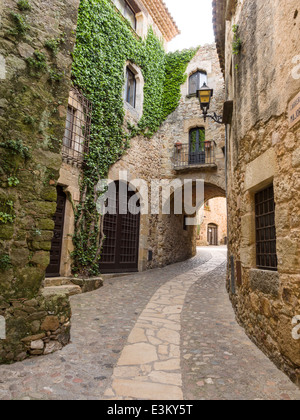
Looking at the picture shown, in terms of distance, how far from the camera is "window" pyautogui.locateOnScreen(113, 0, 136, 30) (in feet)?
30.7

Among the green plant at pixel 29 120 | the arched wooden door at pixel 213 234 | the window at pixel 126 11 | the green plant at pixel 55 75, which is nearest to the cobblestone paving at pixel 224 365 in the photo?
the green plant at pixel 29 120

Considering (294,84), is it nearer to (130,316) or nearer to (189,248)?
(130,316)

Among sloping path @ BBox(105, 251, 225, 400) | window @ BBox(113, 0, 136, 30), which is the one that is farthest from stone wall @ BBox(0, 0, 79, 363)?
window @ BBox(113, 0, 136, 30)

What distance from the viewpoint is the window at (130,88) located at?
9.48m

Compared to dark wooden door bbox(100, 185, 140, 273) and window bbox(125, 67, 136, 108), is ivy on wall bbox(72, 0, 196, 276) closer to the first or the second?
window bbox(125, 67, 136, 108)

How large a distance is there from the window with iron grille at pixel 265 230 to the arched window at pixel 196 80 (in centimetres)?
956

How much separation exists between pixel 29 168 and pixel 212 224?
83.0 ft

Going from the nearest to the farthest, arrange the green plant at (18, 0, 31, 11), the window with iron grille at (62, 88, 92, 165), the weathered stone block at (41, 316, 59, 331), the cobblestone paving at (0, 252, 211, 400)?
the cobblestone paving at (0, 252, 211, 400), the weathered stone block at (41, 316, 59, 331), the green plant at (18, 0, 31, 11), the window with iron grille at (62, 88, 92, 165)

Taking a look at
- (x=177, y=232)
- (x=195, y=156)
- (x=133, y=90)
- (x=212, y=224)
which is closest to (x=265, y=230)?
(x=195, y=156)

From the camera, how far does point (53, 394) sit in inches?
82.0

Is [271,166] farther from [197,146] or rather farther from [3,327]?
[197,146]

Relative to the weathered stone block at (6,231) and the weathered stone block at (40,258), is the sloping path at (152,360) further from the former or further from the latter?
the weathered stone block at (6,231)

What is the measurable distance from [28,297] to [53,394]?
3.47 feet

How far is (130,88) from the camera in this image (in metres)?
9.67
